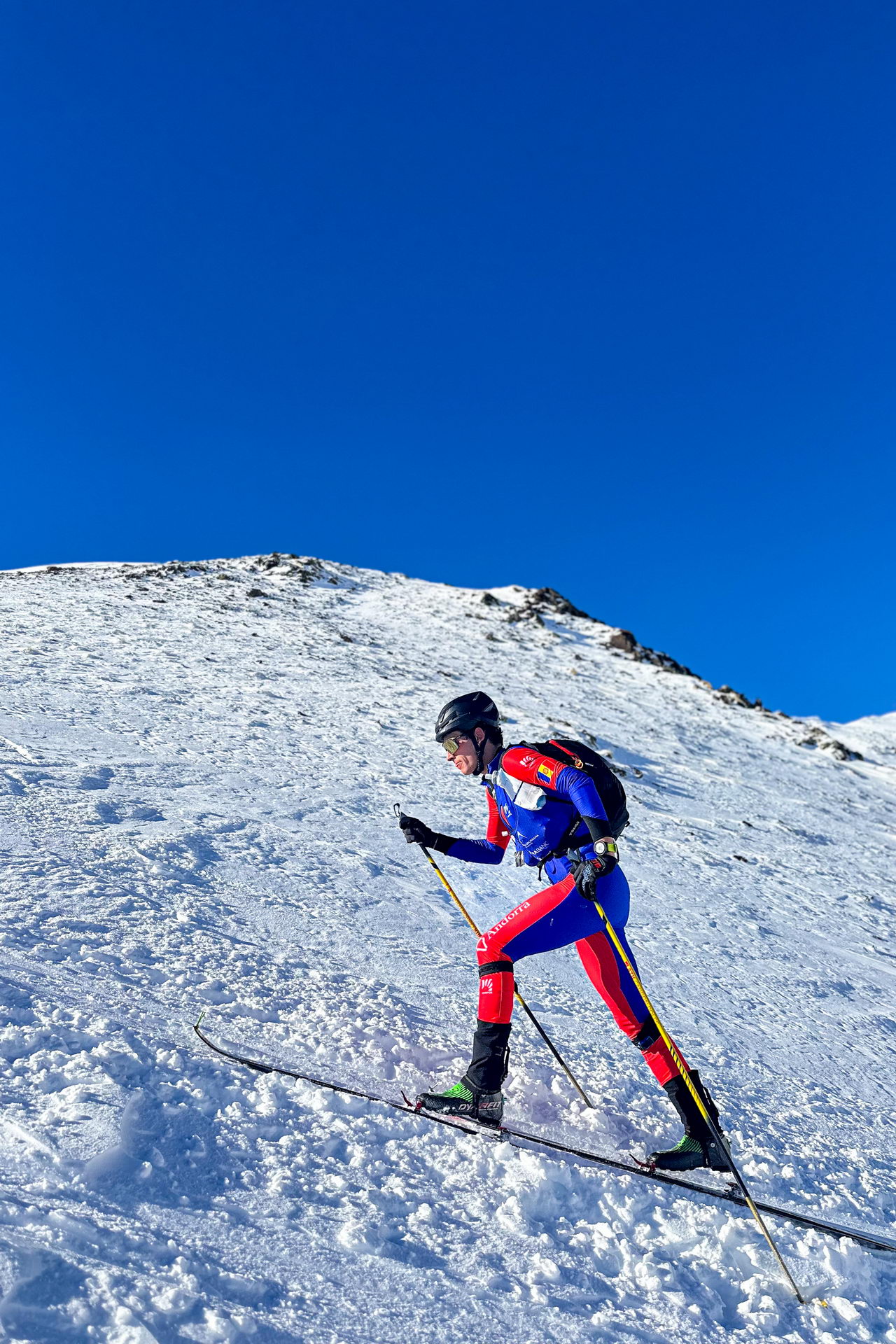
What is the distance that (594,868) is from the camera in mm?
4199

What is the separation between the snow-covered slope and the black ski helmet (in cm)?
193

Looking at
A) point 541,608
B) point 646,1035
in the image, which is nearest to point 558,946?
point 646,1035

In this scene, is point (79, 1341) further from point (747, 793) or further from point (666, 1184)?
point (747, 793)

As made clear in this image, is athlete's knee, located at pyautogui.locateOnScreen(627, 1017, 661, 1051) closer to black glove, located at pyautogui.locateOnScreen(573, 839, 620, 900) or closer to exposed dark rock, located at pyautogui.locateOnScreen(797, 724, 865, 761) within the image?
black glove, located at pyautogui.locateOnScreen(573, 839, 620, 900)

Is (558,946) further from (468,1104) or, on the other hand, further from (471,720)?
(471,720)

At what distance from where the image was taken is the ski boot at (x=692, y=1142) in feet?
13.3

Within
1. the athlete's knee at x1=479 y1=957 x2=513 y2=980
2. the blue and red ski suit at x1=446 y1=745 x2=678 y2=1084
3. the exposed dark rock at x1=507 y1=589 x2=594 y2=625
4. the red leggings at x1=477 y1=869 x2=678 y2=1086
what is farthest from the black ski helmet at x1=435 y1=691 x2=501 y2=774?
the exposed dark rock at x1=507 y1=589 x2=594 y2=625

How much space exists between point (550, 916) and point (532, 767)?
853 mm

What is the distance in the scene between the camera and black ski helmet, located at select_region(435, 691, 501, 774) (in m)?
4.88

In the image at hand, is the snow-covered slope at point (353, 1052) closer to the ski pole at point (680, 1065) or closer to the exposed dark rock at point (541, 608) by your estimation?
the ski pole at point (680, 1065)

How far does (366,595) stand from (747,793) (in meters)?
18.8

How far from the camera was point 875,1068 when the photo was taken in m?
6.34

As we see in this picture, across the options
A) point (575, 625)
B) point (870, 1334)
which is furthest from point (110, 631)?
point (575, 625)

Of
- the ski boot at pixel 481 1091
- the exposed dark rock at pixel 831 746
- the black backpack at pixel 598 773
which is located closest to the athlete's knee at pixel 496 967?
the ski boot at pixel 481 1091
